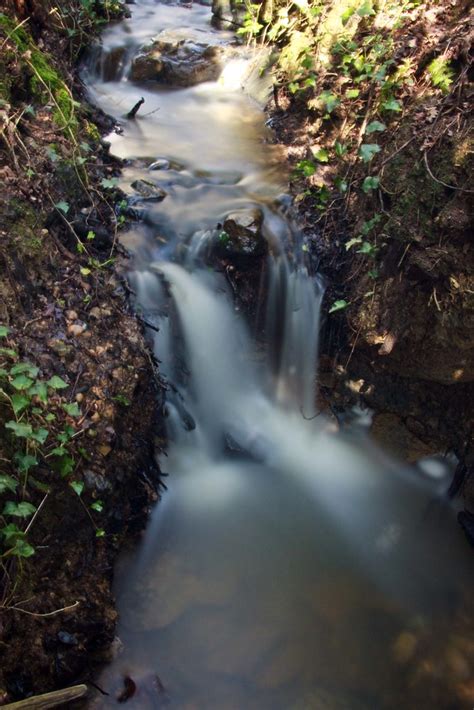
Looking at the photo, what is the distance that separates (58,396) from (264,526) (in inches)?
76.2

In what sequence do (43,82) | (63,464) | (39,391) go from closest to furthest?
(39,391) < (63,464) < (43,82)

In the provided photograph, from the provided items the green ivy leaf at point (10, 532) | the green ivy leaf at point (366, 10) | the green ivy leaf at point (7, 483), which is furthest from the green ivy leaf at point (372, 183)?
the green ivy leaf at point (10, 532)

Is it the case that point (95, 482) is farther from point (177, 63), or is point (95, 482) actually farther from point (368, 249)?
point (177, 63)

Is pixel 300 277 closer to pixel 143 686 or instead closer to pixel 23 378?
pixel 23 378

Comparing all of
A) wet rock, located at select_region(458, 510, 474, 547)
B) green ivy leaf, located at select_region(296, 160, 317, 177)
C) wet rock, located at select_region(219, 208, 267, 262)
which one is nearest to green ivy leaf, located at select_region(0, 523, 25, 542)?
wet rock, located at select_region(219, 208, 267, 262)

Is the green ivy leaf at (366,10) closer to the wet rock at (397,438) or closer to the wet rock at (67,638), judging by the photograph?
the wet rock at (397,438)

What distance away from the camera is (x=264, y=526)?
12.9 feet

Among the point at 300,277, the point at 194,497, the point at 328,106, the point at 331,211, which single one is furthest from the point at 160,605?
the point at 328,106

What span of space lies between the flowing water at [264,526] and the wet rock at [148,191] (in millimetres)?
59

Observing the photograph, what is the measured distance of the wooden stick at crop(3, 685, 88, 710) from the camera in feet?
7.24

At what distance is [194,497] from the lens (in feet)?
12.8

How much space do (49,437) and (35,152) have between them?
7.11 ft

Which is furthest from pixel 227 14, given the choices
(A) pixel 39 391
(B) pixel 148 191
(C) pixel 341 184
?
(A) pixel 39 391

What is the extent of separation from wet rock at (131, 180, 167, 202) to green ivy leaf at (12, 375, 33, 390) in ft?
10.2
